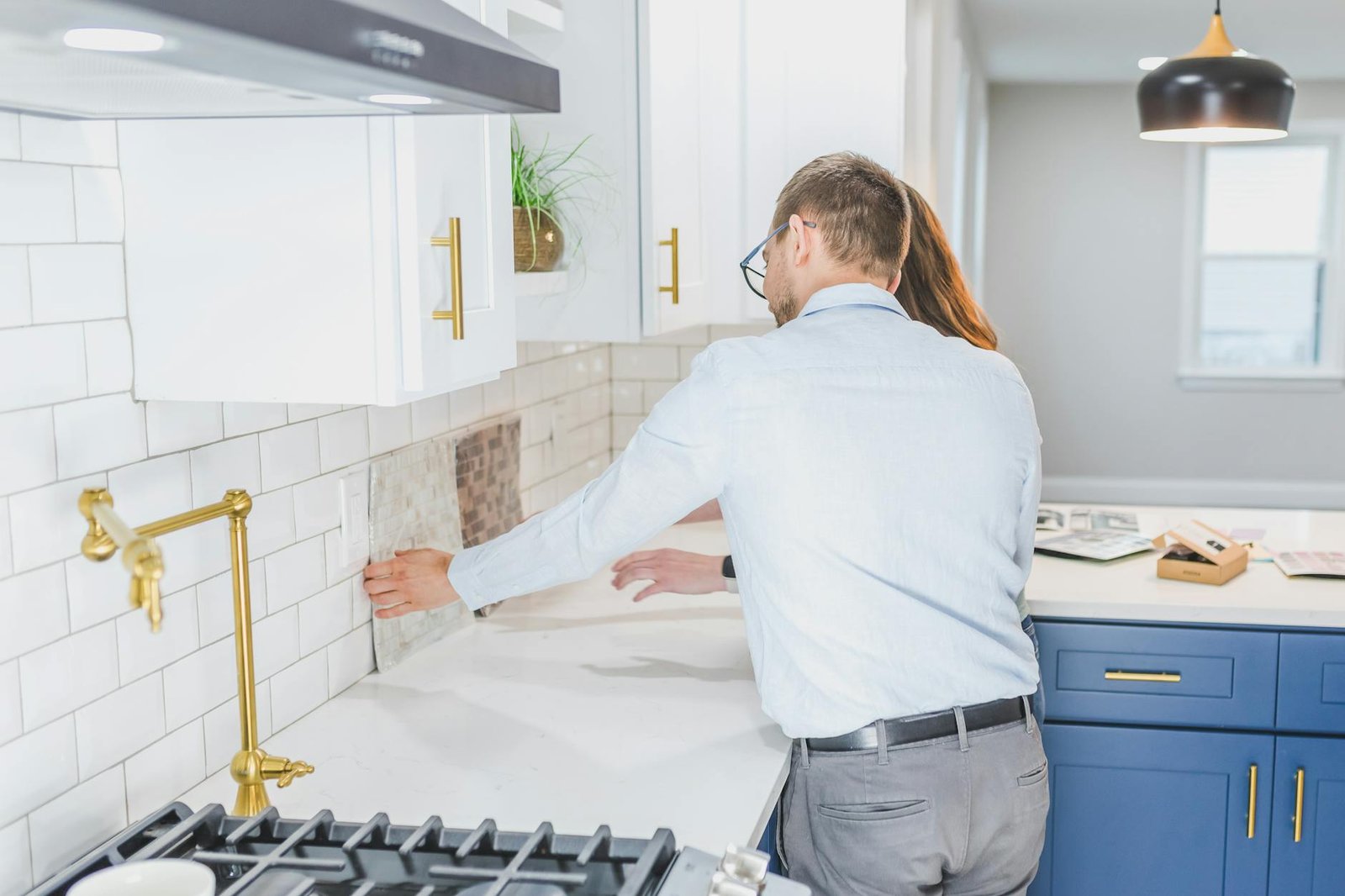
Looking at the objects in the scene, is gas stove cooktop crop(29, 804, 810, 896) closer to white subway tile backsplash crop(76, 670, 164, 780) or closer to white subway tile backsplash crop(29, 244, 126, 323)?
white subway tile backsplash crop(76, 670, 164, 780)

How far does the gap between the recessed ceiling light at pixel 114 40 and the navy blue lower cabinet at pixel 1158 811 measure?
2.15m

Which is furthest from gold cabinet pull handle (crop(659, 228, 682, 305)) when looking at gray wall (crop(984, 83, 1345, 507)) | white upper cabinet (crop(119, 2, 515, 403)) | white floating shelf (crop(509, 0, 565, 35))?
gray wall (crop(984, 83, 1345, 507))

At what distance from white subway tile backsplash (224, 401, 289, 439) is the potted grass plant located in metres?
0.49

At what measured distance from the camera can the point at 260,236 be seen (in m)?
1.38

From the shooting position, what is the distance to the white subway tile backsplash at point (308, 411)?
5.82ft

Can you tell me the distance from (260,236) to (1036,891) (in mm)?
2010

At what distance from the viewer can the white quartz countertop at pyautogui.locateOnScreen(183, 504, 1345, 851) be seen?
1530 mm

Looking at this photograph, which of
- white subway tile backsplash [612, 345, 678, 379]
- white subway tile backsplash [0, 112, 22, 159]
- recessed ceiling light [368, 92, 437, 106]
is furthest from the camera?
white subway tile backsplash [612, 345, 678, 379]

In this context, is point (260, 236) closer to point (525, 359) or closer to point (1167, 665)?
point (525, 359)

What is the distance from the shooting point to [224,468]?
5.30 feet

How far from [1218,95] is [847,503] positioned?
1.90 m

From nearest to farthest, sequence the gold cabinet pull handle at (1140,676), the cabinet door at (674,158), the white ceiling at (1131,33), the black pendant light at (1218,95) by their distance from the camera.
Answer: the cabinet door at (674,158), the gold cabinet pull handle at (1140,676), the black pendant light at (1218,95), the white ceiling at (1131,33)

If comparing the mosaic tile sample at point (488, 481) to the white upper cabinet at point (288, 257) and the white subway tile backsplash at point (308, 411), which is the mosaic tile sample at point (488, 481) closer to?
the white subway tile backsplash at point (308, 411)

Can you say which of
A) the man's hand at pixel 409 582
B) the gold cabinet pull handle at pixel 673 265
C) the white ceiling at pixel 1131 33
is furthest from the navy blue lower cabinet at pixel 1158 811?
the white ceiling at pixel 1131 33
